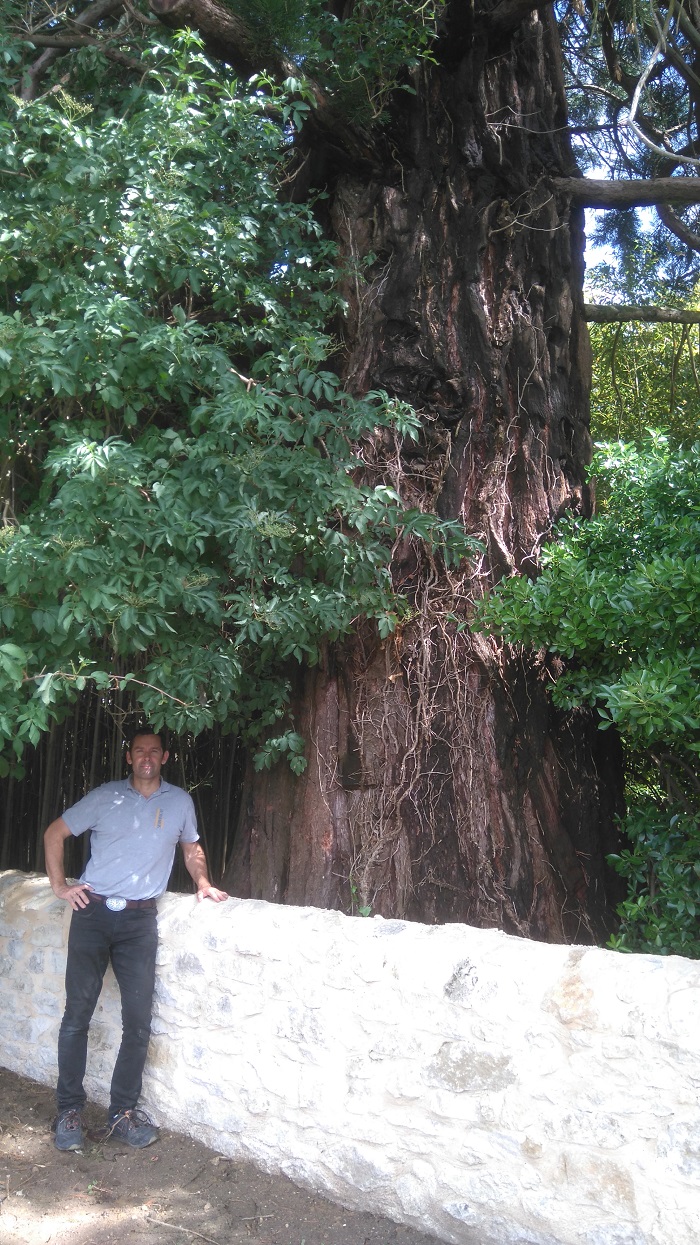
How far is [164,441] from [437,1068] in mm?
2636

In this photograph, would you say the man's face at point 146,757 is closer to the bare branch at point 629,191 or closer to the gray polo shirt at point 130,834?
the gray polo shirt at point 130,834

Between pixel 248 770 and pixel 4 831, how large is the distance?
2.13 m

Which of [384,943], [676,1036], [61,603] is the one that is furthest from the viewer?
[61,603]

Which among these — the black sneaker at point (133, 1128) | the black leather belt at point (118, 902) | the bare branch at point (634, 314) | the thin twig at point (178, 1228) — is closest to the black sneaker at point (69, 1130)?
the black sneaker at point (133, 1128)

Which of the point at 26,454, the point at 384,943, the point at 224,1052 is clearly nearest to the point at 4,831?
the point at 26,454

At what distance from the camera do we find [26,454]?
15.3 feet

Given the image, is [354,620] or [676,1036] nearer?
[676,1036]

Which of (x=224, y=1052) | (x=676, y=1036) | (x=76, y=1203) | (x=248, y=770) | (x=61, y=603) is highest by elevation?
(x=61, y=603)

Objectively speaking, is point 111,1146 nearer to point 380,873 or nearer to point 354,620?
point 380,873

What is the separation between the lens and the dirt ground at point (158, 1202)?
130 inches

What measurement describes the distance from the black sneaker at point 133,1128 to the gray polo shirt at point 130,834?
Result: 2.62ft

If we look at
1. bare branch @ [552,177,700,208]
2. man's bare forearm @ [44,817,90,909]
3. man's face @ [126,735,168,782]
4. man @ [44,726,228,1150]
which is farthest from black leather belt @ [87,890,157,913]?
bare branch @ [552,177,700,208]

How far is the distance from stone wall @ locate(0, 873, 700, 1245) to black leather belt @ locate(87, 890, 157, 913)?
0.09m

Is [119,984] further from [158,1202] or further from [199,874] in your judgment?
[158,1202]
